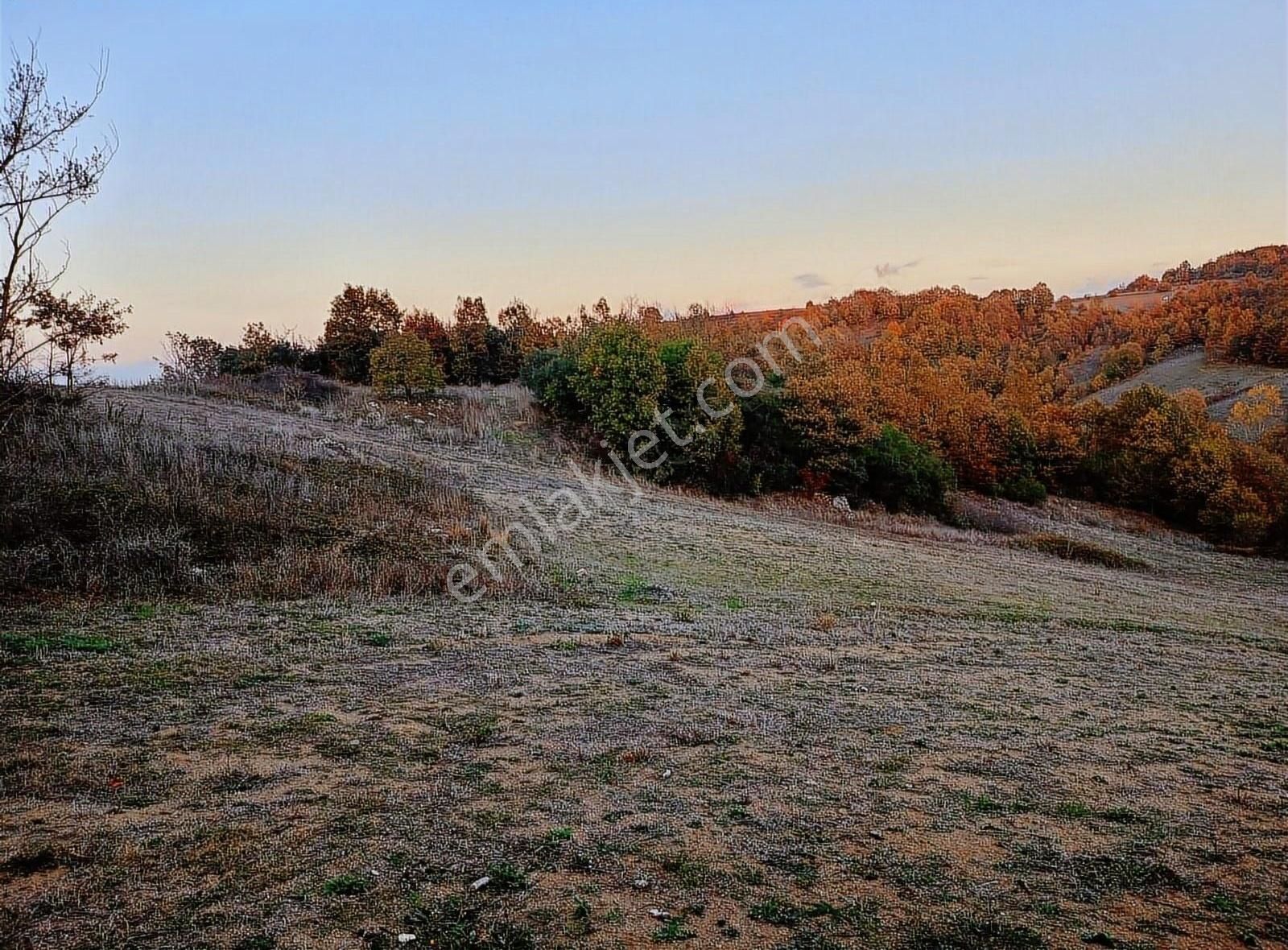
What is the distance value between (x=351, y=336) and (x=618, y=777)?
41952 millimetres

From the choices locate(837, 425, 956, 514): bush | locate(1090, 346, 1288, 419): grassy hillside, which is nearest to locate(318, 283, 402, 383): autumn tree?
locate(837, 425, 956, 514): bush

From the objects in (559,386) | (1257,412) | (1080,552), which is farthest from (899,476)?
(1257,412)

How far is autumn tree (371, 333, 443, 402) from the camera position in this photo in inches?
1342

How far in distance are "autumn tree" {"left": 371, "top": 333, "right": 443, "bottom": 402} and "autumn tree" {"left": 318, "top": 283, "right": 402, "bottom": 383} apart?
8459mm

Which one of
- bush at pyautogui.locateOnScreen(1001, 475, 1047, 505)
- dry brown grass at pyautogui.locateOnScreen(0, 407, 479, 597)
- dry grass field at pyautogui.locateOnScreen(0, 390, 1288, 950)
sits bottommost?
bush at pyautogui.locateOnScreen(1001, 475, 1047, 505)

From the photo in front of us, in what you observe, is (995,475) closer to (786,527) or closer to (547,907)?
(786,527)

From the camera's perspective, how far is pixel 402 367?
3416cm

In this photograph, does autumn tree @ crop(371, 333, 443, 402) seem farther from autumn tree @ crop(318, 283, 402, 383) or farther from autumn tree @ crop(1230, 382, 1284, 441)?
autumn tree @ crop(1230, 382, 1284, 441)

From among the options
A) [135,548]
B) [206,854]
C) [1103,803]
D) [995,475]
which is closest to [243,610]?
[135,548]

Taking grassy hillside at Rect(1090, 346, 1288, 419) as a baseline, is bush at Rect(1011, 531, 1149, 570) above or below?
below

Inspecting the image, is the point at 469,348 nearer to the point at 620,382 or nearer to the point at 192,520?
the point at 620,382

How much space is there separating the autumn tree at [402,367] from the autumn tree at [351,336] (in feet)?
27.8

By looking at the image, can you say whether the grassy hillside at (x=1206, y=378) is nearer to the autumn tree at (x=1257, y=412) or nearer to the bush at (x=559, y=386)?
the autumn tree at (x=1257, y=412)

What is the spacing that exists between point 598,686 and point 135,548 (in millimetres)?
7120
